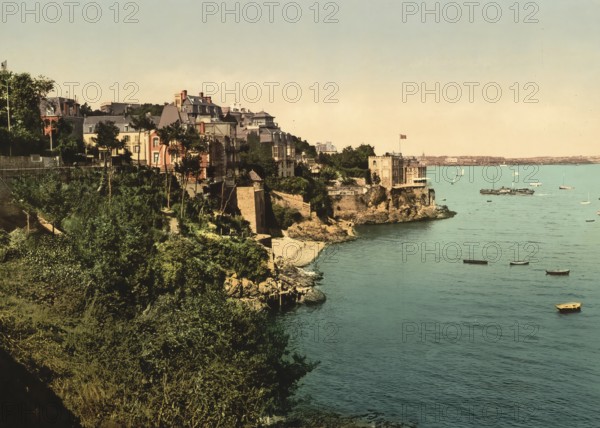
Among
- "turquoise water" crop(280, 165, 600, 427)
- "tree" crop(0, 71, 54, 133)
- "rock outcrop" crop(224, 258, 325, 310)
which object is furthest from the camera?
"tree" crop(0, 71, 54, 133)

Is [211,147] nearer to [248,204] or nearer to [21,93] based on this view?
[248,204]

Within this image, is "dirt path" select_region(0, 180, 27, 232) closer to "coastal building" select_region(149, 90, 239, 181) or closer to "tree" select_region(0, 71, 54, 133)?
"tree" select_region(0, 71, 54, 133)

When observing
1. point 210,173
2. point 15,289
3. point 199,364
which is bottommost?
point 199,364

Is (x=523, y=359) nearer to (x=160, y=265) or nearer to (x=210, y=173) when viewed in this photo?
(x=160, y=265)

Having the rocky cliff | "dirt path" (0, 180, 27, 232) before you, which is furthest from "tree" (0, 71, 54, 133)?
the rocky cliff

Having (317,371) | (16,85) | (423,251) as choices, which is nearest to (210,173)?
(16,85)

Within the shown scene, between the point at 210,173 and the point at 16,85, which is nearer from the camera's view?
the point at 16,85

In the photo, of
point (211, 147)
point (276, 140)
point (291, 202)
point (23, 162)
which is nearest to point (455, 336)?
point (23, 162)

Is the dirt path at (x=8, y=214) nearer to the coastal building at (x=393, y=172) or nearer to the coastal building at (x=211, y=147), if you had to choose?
the coastal building at (x=211, y=147)

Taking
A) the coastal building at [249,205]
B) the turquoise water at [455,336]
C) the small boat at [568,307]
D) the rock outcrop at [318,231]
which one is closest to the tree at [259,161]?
the rock outcrop at [318,231]
